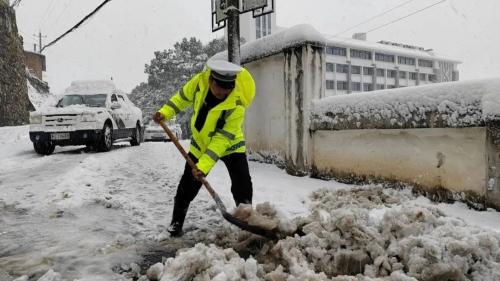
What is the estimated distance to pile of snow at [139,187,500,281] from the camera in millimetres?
2523

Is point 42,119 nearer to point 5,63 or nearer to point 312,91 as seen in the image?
point 312,91

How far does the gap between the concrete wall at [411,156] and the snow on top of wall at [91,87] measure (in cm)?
745

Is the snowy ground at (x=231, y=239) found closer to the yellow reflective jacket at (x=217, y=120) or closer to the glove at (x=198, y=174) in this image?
the glove at (x=198, y=174)

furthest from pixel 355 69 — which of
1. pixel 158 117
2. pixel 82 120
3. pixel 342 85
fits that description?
pixel 158 117

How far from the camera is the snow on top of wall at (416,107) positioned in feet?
13.9

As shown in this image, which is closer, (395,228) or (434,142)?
(395,228)

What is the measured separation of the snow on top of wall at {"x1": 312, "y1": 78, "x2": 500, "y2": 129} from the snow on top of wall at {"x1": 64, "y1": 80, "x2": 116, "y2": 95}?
7361 millimetres

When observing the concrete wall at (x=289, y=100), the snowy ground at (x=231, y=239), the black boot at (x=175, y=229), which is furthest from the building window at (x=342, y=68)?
the black boot at (x=175, y=229)

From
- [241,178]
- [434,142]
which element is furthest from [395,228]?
[434,142]

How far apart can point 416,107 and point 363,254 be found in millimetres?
2820

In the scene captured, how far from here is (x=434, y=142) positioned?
4852 millimetres

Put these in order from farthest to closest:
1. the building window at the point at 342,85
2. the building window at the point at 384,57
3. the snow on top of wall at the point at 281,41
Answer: the building window at the point at 384,57
the building window at the point at 342,85
the snow on top of wall at the point at 281,41

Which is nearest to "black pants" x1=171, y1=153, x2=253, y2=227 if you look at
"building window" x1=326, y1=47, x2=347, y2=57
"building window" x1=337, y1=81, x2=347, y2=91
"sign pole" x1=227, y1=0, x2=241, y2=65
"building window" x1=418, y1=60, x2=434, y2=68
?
"sign pole" x1=227, y1=0, x2=241, y2=65

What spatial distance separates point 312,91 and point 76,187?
13.0 feet
